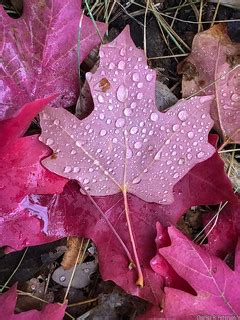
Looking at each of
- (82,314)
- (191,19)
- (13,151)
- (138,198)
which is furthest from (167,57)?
(82,314)

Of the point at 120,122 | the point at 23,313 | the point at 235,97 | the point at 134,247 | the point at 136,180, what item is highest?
the point at 235,97

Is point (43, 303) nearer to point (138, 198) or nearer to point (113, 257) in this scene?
point (113, 257)

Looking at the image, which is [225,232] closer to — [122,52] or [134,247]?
[134,247]

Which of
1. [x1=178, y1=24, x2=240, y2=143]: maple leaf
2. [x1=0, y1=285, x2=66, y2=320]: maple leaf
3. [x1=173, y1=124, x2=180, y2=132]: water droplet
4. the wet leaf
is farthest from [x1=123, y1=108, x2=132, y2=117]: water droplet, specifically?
[x1=0, y1=285, x2=66, y2=320]: maple leaf

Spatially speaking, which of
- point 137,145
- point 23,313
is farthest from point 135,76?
point 23,313

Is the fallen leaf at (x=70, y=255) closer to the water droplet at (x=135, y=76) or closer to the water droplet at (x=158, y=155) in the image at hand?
the water droplet at (x=158, y=155)

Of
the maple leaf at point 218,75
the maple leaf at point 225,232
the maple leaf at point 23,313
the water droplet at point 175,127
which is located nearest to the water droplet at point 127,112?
the water droplet at point 175,127

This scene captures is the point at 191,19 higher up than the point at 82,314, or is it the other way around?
the point at 191,19
